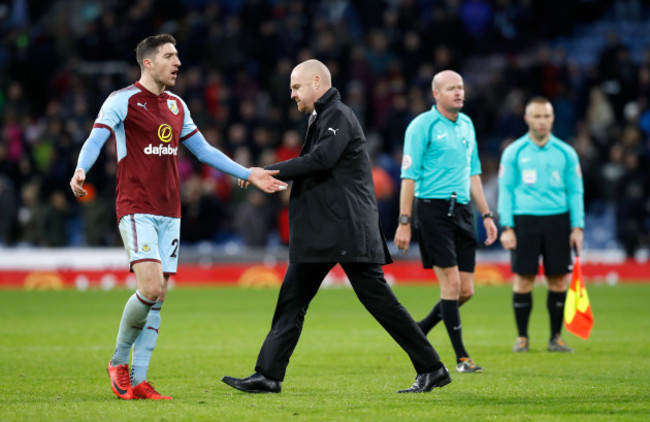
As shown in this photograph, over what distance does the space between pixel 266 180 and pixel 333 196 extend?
0.51 meters

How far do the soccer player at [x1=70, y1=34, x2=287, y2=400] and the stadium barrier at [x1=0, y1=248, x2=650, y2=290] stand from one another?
44.1ft

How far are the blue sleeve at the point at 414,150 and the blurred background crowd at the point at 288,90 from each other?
37.9 feet

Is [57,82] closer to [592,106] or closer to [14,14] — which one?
[14,14]

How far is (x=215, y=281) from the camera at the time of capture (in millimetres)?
21703

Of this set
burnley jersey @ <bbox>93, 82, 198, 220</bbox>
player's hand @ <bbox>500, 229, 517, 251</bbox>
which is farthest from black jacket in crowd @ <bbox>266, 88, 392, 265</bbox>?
player's hand @ <bbox>500, 229, 517, 251</bbox>

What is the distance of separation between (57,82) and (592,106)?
41.6ft

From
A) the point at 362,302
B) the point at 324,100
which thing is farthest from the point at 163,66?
the point at 362,302

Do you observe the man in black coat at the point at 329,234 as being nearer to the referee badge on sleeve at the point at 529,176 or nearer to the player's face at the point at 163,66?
the player's face at the point at 163,66

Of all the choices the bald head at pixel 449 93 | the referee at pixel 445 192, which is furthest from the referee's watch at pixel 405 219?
the bald head at pixel 449 93

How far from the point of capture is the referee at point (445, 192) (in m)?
9.48

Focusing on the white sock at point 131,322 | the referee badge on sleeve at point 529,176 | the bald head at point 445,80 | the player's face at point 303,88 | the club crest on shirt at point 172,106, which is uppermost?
the bald head at point 445,80

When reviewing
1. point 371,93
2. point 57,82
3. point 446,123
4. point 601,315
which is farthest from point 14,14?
point 446,123

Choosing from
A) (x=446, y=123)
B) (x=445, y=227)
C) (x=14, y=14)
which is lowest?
(x=445, y=227)

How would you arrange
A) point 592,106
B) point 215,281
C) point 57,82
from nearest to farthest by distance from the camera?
point 215,281
point 592,106
point 57,82
